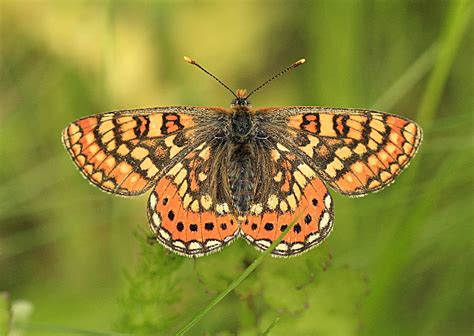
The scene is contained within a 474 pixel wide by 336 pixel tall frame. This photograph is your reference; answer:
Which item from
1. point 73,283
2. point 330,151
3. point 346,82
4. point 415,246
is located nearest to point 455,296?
point 415,246

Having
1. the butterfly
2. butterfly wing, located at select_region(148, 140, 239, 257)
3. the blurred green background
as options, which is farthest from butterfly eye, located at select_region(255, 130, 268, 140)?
the blurred green background

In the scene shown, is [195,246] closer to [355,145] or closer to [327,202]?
[327,202]

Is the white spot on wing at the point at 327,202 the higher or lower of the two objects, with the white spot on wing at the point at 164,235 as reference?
higher

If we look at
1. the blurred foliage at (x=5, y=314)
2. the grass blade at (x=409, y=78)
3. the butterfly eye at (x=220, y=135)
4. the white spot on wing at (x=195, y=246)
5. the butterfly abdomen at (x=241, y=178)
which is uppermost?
the grass blade at (x=409, y=78)

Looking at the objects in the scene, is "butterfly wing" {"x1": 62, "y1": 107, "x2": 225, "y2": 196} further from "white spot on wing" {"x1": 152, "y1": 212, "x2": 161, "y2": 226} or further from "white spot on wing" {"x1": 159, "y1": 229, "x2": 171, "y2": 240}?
"white spot on wing" {"x1": 159, "y1": 229, "x2": 171, "y2": 240}

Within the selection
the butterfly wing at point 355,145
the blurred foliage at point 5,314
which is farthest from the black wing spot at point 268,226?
the blurred foliage at point 5,314

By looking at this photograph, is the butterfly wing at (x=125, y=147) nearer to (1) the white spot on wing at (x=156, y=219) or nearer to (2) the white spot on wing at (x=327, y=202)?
(1) the white spot on wing at (x=156, y=219)

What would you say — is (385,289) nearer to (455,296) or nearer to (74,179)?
(455,296)
